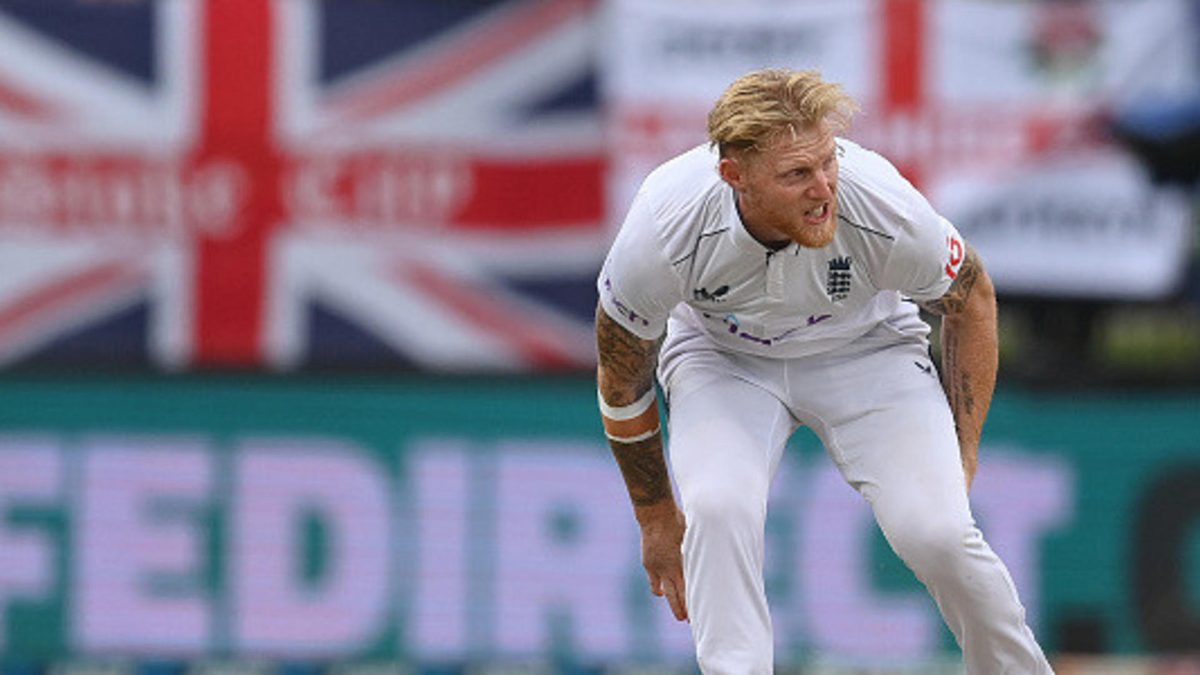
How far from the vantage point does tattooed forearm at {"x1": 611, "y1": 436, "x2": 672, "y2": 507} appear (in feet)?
25.9

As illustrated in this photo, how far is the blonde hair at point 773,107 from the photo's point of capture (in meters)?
7.04

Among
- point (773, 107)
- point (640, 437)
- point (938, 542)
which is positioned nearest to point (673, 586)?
point (640, 437)

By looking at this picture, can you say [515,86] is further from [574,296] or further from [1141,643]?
[1141,643]

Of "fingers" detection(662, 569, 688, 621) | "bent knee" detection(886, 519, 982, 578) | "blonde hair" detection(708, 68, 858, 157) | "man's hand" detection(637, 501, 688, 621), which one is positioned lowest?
"fingers" detection(662, 569, 688, 621)

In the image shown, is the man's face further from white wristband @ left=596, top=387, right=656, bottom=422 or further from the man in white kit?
white wristband @ left=596, top=387, right=656, bottom=422

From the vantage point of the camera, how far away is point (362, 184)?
1359cm

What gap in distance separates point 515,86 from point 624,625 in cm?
281

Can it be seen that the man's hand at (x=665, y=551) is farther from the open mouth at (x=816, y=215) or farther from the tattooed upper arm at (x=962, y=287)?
the open mouth at (x=816, y=215)

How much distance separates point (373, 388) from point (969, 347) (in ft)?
20.4

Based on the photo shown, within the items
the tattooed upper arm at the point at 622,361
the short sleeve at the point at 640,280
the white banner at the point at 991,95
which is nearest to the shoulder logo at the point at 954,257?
the short sleeve at the point at 640,280

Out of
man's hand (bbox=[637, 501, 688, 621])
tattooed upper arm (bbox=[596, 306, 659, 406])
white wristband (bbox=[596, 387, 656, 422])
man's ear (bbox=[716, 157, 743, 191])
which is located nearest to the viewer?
man's ear (bbox=[716, 157, 743, 191])

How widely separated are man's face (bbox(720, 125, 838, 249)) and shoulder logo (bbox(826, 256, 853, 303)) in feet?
0.94

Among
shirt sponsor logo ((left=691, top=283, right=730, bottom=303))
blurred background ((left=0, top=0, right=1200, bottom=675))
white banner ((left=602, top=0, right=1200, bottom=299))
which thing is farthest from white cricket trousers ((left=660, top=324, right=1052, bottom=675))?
blurred background ((left=0, top=0, right=1200, bottom=675))

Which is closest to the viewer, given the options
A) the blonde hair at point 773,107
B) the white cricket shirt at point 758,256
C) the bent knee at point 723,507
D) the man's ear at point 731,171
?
the blonde hair at point 773,107
